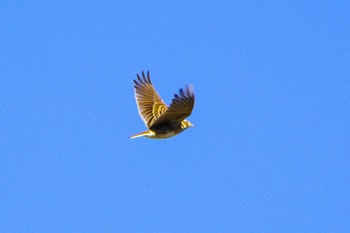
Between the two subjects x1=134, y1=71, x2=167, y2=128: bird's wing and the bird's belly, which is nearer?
the bird's belly

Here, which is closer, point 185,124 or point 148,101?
point 185,124

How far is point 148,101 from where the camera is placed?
20406mm

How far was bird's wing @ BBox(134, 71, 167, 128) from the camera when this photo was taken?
63.9ft

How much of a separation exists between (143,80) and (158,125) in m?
2.92

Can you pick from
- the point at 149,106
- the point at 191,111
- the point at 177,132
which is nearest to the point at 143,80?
the point at 149,106

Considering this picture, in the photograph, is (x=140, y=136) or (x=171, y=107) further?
(x=140, y=136)

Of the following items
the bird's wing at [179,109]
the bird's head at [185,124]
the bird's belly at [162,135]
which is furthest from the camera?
the bird's head at [185,124]

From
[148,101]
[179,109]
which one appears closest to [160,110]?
[148,101]

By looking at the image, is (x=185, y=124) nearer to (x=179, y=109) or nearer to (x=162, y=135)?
(x=162, y=135)

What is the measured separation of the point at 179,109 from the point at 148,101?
3429 millimetres

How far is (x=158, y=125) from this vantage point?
1836 centimetres

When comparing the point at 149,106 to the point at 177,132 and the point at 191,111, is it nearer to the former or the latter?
the point at 177,132

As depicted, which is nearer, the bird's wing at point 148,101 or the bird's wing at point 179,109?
the bird's wing at point 179,109

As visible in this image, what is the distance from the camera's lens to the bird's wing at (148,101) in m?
19.5
